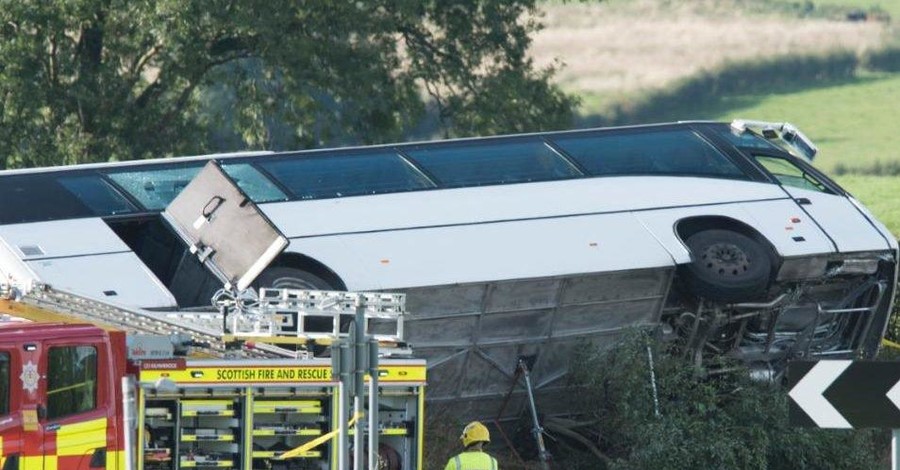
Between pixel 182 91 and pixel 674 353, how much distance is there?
13468mm

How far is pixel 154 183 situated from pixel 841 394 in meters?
10.0

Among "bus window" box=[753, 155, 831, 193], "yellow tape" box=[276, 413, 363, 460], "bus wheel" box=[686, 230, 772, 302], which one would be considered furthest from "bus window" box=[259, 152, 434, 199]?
"yellow tape" box=[276, 413, 363, 460]

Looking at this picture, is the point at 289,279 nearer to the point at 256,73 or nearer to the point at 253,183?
the point at 253,183

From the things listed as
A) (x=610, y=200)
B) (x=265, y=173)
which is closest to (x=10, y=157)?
(x=265, y=173)

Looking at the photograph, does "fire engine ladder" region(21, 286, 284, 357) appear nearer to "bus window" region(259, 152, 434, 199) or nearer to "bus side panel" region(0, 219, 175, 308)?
"bus side panel" region(0, 219, 175, 308)

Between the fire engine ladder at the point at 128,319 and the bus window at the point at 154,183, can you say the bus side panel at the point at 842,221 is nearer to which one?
the bus window at the point at 154,183

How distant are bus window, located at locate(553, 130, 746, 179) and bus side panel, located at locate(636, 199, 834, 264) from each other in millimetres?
580

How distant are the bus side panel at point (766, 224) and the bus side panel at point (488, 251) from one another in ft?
0.59

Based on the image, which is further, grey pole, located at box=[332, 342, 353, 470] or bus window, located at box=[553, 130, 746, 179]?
bus window, located at box=[553, 130, 746, 179]

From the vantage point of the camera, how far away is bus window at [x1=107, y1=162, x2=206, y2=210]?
19.1m

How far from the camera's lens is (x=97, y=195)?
18891 millimetres

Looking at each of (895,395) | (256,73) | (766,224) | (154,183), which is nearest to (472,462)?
(895,395)

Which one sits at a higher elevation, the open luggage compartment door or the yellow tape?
the open luggage compartment door

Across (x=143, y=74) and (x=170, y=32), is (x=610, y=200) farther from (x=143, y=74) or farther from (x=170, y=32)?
(x=143, y=74)
